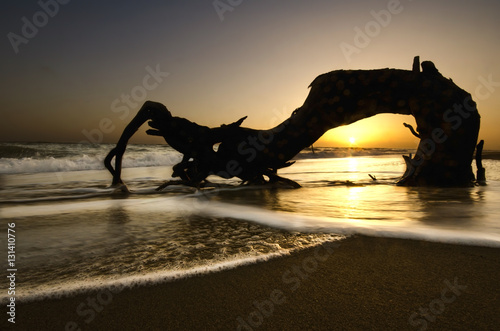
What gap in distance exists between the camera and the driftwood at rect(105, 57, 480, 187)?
16.8 ft

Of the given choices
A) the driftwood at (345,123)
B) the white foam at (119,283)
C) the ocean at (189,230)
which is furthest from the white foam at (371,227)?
the driftwood at (345,123)

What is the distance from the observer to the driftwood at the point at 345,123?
5.11 meters

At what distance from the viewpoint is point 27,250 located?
1.97 metres

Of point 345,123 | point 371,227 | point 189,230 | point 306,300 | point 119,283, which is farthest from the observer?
point 345,123

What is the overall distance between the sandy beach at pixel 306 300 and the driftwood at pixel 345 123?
160 inches

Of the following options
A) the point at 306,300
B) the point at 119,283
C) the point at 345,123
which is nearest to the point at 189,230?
the point at 119,283

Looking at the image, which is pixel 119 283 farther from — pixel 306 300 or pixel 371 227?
pixel 371 227

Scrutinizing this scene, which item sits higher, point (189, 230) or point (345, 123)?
point (345, 123)

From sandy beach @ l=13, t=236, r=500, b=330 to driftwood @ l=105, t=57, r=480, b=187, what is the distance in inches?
160

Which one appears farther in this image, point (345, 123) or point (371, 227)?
point (345, 123)

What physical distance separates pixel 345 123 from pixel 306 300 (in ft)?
16.7

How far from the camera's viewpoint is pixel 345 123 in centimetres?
583

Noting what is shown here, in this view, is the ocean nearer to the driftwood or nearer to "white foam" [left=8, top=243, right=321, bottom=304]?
"white foam" [left=8, top=243, right=321, bottom=304]

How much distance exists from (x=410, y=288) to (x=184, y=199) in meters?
3.54
